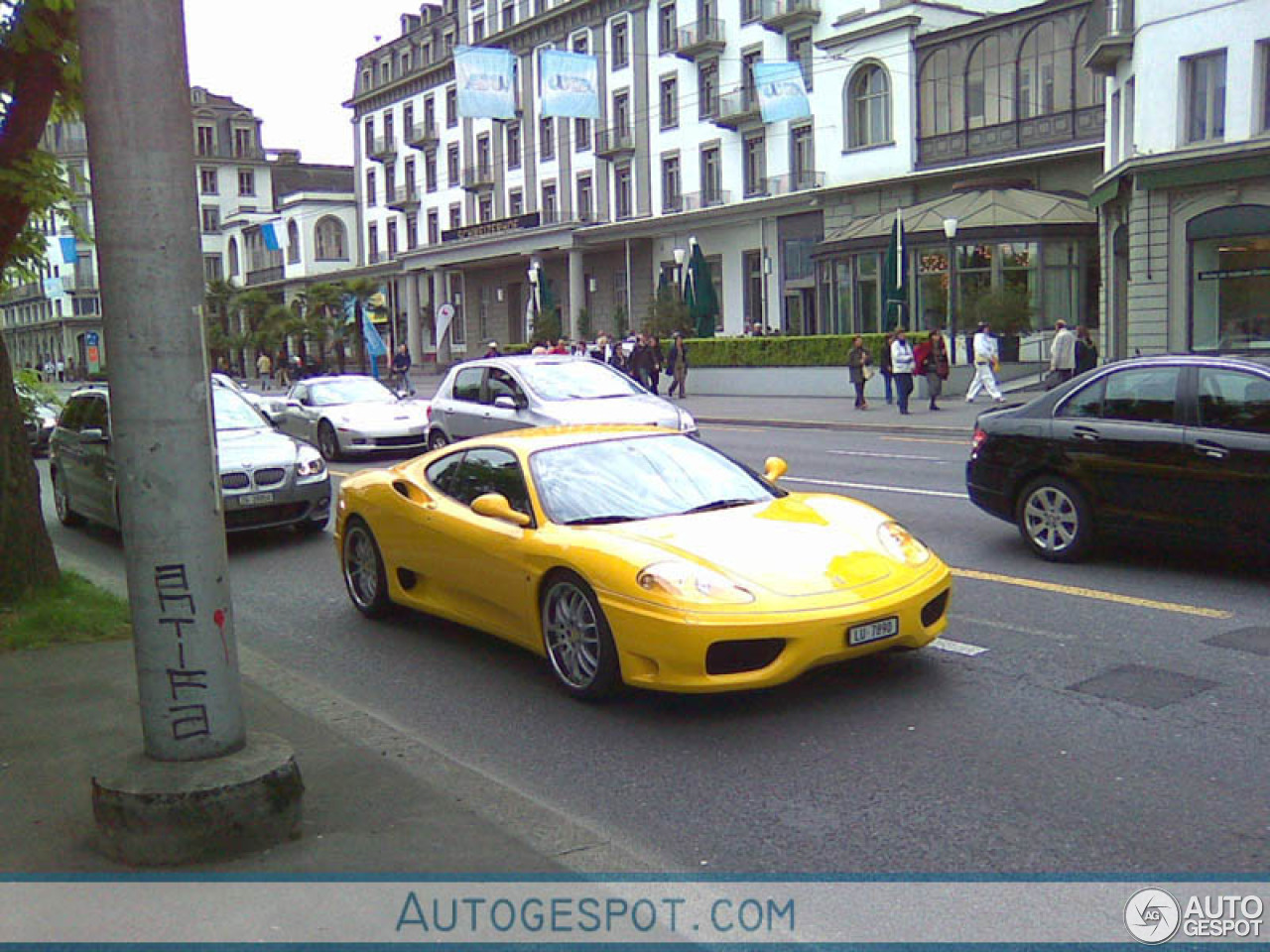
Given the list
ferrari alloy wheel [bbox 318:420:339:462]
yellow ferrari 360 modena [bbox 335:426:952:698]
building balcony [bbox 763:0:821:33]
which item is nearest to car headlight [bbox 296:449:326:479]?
yellow ferrari 360 modena [bbox 335:426:952:698]

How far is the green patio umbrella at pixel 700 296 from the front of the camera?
126 ft

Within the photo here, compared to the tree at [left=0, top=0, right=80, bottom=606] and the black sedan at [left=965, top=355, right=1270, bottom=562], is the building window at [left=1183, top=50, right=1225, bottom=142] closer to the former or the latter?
the black sedan at [left=965, top=355, right=1270, bottom=562]

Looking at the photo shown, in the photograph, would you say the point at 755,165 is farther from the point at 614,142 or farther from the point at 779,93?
the point at 779,93

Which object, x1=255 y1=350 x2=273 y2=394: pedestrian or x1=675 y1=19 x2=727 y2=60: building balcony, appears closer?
x1=675 y1=19 x2=727 y2=60: building balcony

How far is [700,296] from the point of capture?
3850cm

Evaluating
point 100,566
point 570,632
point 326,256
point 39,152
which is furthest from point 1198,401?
point 326,256

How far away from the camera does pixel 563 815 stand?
475cm

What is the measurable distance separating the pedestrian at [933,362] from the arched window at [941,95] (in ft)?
47.0

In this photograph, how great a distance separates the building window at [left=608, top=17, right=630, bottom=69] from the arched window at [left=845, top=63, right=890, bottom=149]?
1453cm

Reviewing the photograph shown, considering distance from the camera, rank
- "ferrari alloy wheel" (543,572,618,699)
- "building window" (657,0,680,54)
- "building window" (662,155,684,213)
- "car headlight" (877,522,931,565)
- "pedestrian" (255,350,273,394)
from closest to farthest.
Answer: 1. "ferrari alloy wheel" (543,572,618,699)
2. "car headlight" (877,522,931,565)
3. "building window" (657,0,680,54)
4. "building window" (662,155,684,213)
5. "pedestrian" (255,350,273,394)

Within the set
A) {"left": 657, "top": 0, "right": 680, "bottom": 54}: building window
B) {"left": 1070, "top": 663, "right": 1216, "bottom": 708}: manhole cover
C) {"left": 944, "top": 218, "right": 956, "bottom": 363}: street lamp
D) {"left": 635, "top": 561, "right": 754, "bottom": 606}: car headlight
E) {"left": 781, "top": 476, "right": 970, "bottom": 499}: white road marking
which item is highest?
{"left": 657, "top": 0, "right": 680, "bottom": 54}: building window

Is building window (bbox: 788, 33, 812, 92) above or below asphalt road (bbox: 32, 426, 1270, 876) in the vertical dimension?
above

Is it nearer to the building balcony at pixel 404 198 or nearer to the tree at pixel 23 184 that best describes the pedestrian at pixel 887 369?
the tree at pixel 23 184

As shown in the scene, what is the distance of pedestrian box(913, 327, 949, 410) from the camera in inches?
1087
